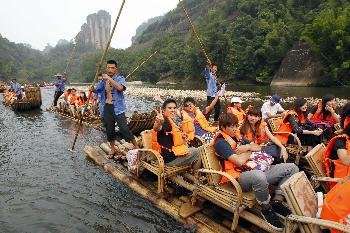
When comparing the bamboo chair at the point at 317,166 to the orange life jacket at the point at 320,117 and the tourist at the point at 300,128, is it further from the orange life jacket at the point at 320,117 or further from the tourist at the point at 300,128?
the orange life jacket at the point at 320,117

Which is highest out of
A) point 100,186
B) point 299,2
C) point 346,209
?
point 299,2

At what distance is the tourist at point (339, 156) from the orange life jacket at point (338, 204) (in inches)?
46.5

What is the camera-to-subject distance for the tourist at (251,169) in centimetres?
474

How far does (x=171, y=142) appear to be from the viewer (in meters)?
6.55

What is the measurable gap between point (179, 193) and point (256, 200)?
2142mm

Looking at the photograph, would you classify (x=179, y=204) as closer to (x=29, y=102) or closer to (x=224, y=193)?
(x=224, y=193)

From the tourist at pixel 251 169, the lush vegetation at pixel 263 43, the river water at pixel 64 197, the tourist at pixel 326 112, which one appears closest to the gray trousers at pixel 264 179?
the tourist at pixel 251 169

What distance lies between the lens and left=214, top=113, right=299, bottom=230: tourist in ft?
15.5

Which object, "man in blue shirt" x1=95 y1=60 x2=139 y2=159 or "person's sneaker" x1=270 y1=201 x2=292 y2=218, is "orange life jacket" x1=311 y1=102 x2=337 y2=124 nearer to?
"person's sneaker" x1=270 y1=201 x2=292 y2=218

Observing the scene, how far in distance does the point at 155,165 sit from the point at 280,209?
279 centimetres

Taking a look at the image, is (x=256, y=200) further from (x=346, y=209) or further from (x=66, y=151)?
(x=66, y=151)

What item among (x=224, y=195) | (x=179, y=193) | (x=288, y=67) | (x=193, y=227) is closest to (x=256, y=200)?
(x=224, y=195)

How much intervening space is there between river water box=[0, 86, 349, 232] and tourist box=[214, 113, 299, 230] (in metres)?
1.43

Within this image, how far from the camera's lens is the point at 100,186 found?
26.1 ft
